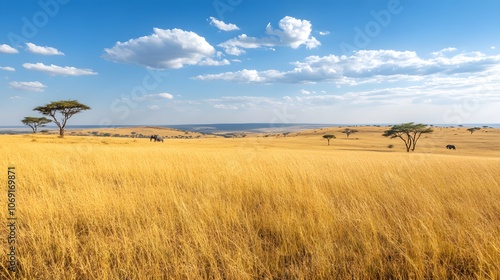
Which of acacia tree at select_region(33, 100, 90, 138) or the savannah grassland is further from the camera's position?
acacia tree at select_region(33, 100, 90, 138)

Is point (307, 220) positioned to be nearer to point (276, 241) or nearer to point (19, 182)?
point (276, 241)

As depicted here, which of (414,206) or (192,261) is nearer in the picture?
(192,261)

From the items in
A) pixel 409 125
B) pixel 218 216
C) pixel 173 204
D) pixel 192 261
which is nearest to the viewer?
pixel 192 261

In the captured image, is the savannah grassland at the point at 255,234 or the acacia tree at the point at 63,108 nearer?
the savannah grassland at the point at 255,234

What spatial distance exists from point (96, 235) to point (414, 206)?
17.7 feet

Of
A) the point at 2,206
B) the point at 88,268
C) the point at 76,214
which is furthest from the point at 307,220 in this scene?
the point at 2,206

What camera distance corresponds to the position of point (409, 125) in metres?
59.8

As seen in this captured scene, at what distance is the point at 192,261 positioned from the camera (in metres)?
2.89

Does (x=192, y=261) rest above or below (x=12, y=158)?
below

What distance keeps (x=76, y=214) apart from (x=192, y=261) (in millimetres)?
2533

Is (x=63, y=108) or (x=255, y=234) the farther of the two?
(x=63, y=108)

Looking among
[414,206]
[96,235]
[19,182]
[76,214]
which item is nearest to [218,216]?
[96,235]

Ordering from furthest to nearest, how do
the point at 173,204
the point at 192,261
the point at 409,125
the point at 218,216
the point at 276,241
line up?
the point at 409,125
the point at 173,204
the point at 218,216
the point at 276,241
the point at 192,261

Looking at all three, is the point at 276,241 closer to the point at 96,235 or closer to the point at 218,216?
the point at 218,216
